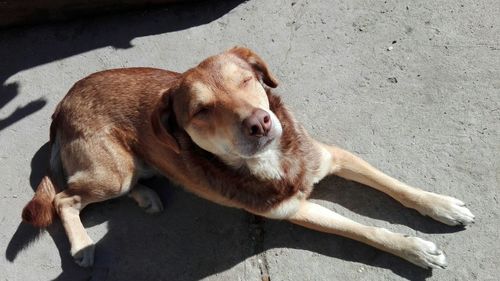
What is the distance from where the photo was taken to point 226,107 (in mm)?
3293

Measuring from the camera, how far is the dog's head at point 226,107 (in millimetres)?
3264

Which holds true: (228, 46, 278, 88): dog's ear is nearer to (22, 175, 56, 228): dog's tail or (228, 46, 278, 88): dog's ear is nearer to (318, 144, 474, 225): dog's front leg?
(318, 144, 474, 225): dog's front leg

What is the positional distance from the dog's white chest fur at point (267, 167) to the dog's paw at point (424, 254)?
101 cm

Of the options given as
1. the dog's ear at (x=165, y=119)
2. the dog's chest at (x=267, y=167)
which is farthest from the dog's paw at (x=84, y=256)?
the dog's chest at (x=267, y=167)

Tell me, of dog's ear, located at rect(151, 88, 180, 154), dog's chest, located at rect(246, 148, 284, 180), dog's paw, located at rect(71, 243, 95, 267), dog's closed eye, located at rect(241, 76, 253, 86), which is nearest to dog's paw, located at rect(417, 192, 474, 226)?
dog's chest, located at rect(246, 148, 284, 180)

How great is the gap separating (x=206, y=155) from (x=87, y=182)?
1173 millimetres

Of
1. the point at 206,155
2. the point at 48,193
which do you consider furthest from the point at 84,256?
the point at 206,155

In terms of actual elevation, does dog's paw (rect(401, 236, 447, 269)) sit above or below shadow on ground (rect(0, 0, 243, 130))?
below

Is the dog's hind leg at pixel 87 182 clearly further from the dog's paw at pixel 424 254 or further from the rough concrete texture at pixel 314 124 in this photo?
the dog's paw at pixel 424 254

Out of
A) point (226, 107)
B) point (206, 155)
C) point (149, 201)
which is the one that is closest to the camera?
point (226, 107)

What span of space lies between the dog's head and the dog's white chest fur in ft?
0.77

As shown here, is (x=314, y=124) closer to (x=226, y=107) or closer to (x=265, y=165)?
(x=265, y=165)

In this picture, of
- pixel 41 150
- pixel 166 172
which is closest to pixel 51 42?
pixel 41 150

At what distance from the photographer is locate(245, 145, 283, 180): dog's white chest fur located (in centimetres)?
375
